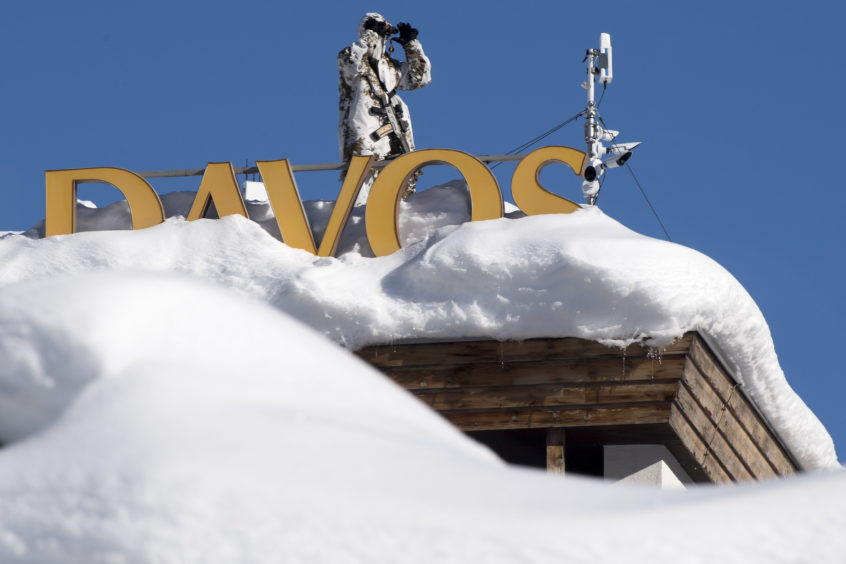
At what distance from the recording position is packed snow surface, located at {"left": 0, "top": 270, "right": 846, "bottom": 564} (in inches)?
69.5

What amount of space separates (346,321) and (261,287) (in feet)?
2.02

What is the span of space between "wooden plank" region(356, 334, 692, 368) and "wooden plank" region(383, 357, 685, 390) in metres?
0.04

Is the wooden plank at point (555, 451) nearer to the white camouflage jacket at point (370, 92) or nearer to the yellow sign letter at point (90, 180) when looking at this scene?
the yellow sign letter at point (90, 180)

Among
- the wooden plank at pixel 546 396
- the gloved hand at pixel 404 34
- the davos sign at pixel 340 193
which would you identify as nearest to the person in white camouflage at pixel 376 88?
the gloved hand at pixel 404 34

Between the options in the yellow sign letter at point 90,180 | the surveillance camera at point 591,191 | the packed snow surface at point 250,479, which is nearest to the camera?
the packed snow surface at point 250,479

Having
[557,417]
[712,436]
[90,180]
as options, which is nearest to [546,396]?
[557,417]

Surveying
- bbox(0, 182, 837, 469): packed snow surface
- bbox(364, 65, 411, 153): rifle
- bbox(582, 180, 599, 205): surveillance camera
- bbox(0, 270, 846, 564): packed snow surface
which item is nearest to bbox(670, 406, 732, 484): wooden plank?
bbox(0, 182, 837, 469): packed snow surface

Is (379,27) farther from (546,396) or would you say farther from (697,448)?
(697,448)

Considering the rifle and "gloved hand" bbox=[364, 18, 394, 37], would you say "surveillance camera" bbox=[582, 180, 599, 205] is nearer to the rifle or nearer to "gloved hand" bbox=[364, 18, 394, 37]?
the rifle

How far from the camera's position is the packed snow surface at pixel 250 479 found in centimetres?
176

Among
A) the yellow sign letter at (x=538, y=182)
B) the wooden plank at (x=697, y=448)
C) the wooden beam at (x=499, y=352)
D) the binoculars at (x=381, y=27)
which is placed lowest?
the wooden plank at (x=697, y=448)

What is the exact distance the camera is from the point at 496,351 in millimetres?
7250

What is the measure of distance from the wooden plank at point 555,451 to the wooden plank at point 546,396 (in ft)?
0.68

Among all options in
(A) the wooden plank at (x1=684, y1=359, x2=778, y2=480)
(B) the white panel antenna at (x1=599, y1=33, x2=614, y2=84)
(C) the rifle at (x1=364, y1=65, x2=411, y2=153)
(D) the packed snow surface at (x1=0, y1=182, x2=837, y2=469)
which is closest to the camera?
(D) the packed snow surface at (x1=0, y1=182, x2=837, y2=469)
